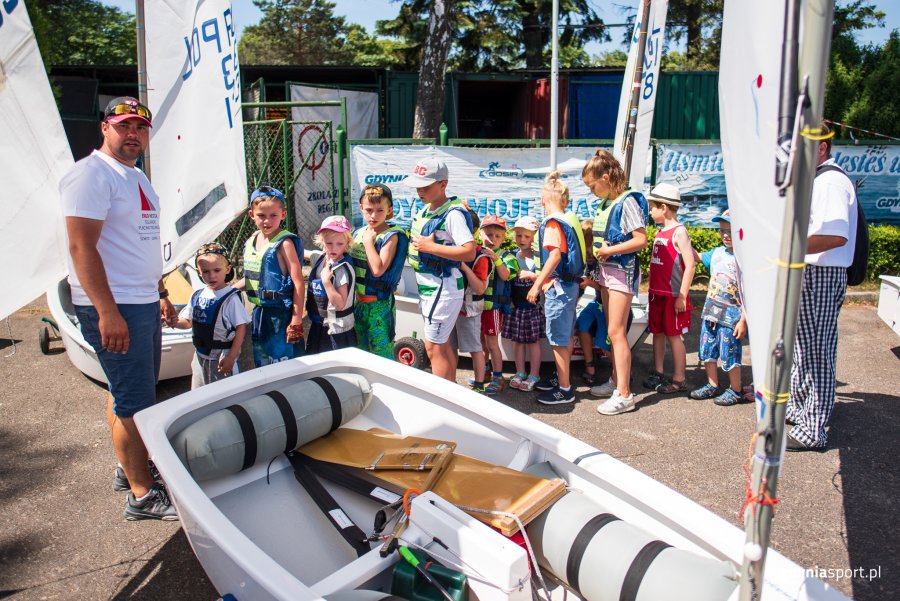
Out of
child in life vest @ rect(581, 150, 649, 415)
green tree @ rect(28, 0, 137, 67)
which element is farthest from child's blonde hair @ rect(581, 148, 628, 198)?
green tree @ rect(28, 0, 137, 67)

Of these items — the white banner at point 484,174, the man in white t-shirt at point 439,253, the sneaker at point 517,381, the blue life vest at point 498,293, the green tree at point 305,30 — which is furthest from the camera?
the green tree at point 305,30

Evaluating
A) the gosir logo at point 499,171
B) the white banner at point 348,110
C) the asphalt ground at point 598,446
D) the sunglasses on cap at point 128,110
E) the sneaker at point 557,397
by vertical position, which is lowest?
the asphalt ground at point 598,446

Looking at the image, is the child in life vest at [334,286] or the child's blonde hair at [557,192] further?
the child's blonde hair at [557,192]

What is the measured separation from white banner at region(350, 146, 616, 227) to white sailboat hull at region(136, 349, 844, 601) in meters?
4.90

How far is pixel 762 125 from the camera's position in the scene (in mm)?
1542

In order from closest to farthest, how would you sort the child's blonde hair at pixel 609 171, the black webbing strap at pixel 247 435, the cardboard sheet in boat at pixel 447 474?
1. the cardboard sheet in boat at pixel 447 474
2. the black webbing strap at pixel 247 435
3. the child's blonde hair at pixel 609 171

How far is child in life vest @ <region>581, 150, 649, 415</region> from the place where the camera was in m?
4.76

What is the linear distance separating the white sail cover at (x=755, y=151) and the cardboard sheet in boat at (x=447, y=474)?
3.87ft

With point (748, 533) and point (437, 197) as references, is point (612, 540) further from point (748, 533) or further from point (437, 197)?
point (437, 197)

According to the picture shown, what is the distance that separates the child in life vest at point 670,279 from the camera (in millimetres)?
5082

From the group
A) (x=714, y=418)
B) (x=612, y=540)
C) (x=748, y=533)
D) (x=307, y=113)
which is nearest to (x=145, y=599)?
(x=612, y=540)

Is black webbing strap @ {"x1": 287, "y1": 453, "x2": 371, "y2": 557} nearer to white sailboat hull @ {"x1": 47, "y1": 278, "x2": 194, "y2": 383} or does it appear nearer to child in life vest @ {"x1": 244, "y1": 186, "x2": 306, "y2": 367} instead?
child in life vest @ {"x1": 244, "y1": 186, "x2": 306, "y2": 367}

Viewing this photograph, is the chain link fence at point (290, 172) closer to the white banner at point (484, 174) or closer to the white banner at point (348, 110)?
the white banner at point (484, 174)

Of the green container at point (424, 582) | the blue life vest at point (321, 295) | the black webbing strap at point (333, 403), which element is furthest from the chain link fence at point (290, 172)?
the green container at point (424, 582)
